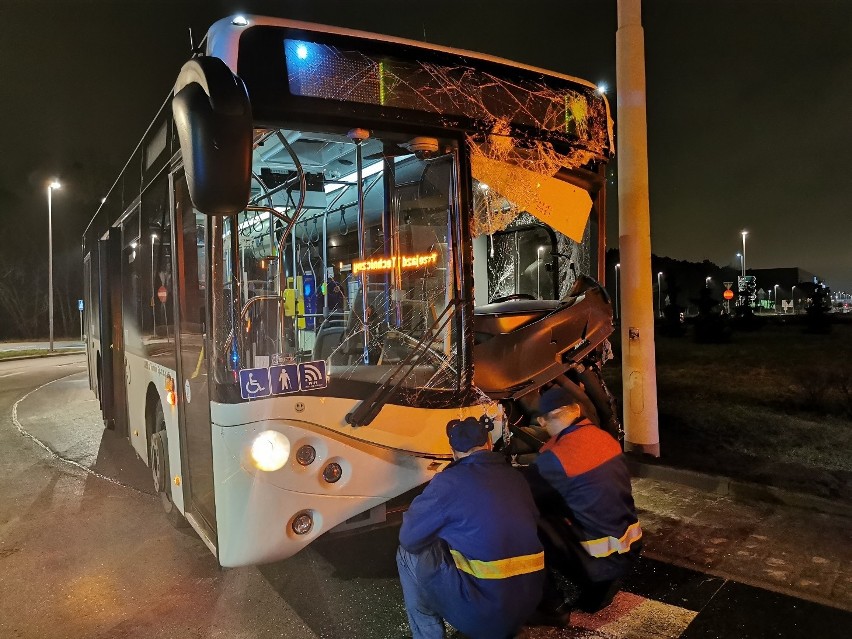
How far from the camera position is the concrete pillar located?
22.6ft

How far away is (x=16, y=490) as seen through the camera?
679 centimetres

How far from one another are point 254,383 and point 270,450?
0.38 m

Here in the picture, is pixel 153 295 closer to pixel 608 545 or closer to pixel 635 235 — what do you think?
pixel 608 545

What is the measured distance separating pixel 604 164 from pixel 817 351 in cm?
1739

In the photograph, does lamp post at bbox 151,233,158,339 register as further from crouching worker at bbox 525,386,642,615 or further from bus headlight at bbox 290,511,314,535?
crouching worker at bbox 525,386,642,615

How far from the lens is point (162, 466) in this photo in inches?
211

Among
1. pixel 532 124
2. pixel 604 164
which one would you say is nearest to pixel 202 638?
pixel 532 124

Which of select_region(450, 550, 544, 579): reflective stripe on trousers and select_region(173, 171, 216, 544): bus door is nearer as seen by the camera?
select_region(450, 550, 544, 579): reflective stripe on trousers

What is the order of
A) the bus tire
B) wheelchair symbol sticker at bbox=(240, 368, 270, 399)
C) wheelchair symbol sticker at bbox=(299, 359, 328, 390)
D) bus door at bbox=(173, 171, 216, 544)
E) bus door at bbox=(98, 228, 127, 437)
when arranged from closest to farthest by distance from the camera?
1. wheelchair symbol sticker at bbox=(240, 368, 270, 399)
2. wheelchair symbol sticker at bbox=(299, 359, 328, 390)
3. bus door at bbox=(173, 171, 216, 544)
4. the bus tire
5. bus door at bbox=(98, 228, 127, 437)

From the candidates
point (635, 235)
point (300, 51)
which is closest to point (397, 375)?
point (300, 51)

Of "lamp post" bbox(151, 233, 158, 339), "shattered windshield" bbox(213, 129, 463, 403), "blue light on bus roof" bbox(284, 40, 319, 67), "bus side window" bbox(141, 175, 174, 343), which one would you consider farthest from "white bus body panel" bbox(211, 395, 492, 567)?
"lamp post" bbox(151, 233, 158, 339)

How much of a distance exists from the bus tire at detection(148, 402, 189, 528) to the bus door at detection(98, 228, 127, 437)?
1.91 m

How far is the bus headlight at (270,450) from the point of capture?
10.8ft

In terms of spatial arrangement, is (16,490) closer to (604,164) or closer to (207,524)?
(207,524)
